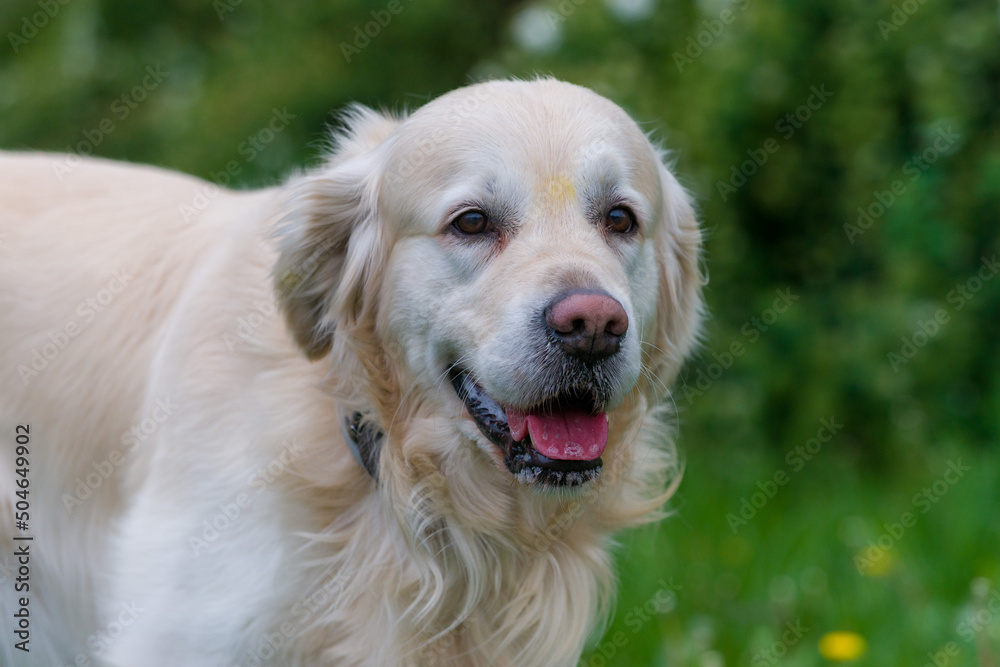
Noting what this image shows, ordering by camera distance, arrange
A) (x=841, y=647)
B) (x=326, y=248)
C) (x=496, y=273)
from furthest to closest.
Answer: (x=841, y=647) < (x=326, y=248) < (x=496, y=273)

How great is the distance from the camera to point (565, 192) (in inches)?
105

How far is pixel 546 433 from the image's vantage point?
8.69ft

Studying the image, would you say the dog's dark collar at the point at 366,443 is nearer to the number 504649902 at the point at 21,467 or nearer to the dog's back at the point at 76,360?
the dog's back at the point at 76,360

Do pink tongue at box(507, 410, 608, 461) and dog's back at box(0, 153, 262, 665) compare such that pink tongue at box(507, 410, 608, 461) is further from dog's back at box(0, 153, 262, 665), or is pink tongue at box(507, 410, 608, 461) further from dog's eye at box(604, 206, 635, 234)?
dog's back at box(0, 153, 262, 665)

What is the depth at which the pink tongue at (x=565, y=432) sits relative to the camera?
263cm

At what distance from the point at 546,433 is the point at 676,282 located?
0.79m

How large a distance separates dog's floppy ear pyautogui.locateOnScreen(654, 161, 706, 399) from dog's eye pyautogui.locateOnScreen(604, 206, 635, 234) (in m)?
0.29

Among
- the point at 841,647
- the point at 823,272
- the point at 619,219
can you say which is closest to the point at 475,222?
the point at 619,219

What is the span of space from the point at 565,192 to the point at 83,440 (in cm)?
166

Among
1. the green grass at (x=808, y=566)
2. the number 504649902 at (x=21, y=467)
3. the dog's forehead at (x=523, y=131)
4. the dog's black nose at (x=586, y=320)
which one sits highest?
the dog's forehead at (x=523, y=131)

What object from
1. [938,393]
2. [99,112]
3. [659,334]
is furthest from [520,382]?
[99,112]

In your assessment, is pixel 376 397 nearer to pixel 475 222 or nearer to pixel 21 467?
pixel 475 222

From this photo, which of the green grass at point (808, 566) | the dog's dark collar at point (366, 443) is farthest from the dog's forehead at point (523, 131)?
the green grass at point (808, 566)

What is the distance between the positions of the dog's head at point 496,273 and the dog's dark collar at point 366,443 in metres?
0.05
